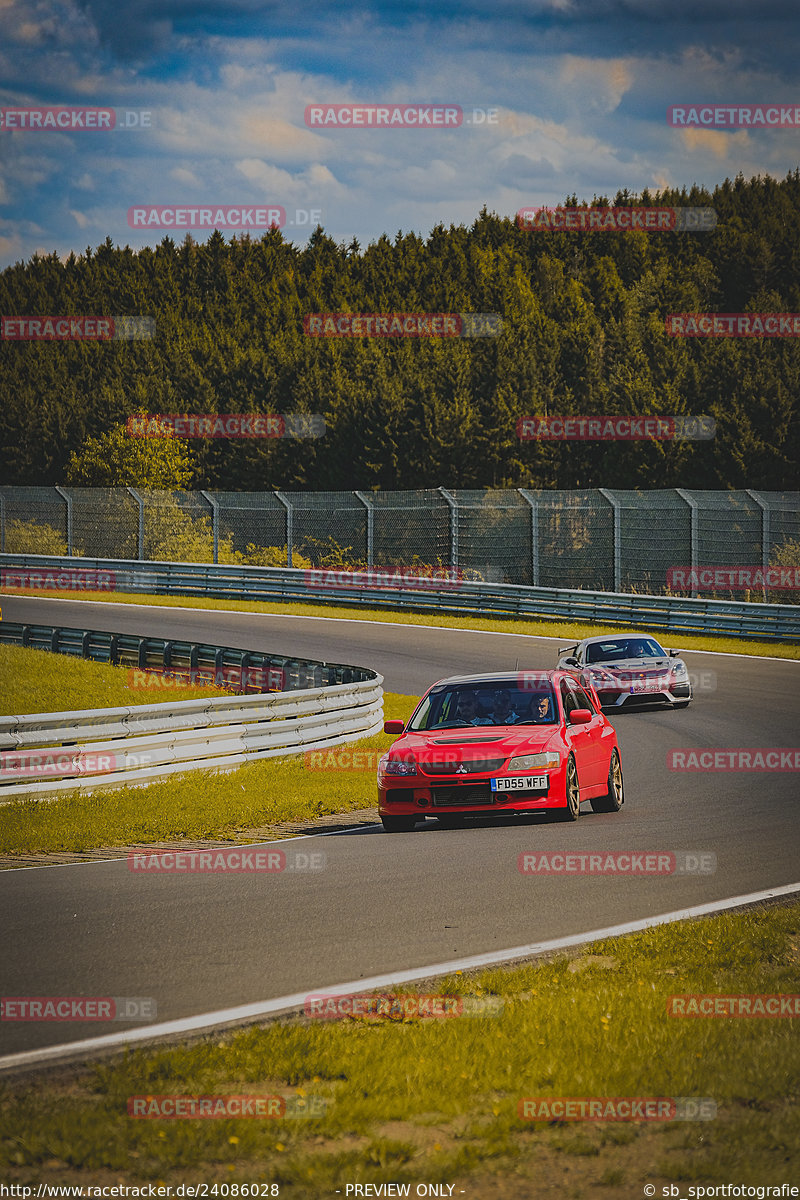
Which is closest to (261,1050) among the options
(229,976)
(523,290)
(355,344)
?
(229,976)

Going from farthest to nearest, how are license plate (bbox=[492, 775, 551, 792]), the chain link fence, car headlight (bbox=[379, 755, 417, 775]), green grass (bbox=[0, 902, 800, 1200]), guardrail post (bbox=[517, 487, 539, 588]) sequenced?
guardrail post (bbox=[517, 487, 539, 588])
the chain link fence
car headlight (bbox=[379, 755, 417, 775])
license plate (bbox=[492, 775, 551, 792])
green grass (bbox=[0, 902, 800, 1200])

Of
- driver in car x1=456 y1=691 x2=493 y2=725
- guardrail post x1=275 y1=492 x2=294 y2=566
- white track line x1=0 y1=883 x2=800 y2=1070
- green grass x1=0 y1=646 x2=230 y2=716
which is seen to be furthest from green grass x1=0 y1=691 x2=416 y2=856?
guardrail post x1=275 y1=492 x2=294 y2=566

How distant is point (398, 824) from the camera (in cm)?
1160

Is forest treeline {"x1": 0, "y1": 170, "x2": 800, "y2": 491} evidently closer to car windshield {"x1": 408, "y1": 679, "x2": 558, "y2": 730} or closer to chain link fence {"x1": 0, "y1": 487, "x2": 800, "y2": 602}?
chain link fence {"x1": 0, "y1": 487, "x2": 800, "y2": 602}

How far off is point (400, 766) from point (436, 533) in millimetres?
29414

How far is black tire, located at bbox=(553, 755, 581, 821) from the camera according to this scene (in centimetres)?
1149

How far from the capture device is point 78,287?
123 meters

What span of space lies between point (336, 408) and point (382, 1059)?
77.4 m

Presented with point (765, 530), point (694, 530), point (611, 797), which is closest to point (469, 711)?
point (611, 797)

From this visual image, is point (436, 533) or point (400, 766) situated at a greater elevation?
point (436, 533)

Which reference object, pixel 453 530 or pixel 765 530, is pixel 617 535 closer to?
pixel 765 530

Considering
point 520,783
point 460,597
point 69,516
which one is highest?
point 69,516

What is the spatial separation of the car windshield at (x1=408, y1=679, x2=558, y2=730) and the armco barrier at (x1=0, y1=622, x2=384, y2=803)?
3491 millimetres

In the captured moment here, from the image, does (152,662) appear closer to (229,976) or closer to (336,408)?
(229,976)
